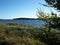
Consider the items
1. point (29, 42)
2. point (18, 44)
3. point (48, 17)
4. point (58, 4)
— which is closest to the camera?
point (18, 44)

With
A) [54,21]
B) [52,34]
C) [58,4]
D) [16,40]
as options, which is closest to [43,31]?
[52,34]

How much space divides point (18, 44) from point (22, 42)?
80 cm

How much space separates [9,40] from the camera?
49.1ft

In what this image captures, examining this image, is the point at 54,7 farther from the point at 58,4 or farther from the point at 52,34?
the point at 52,34

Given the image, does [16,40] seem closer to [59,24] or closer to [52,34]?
[59,24]

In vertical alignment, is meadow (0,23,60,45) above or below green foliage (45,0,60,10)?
below

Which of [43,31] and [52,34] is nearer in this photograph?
[52,34]


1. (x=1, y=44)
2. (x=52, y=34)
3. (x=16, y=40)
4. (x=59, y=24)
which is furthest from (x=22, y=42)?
(x=52, y=34)

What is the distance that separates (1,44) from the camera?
14.5m

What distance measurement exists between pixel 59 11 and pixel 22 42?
4.74 m

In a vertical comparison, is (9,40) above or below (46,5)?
below

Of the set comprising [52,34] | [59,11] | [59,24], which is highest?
[59,11]

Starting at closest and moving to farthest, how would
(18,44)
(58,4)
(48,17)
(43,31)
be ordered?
(18,44), (58,4), (48,17), (43,31)

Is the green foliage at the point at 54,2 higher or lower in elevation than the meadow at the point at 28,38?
higher
